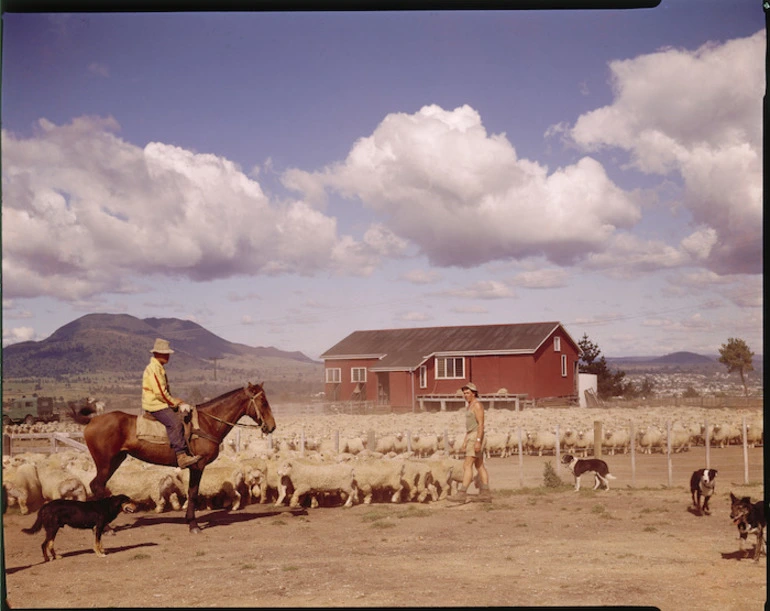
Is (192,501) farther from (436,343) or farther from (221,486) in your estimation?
(436,343)

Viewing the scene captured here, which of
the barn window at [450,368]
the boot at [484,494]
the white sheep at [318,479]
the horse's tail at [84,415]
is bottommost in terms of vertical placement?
the boot at [484,494]

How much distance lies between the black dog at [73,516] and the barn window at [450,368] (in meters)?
20.8

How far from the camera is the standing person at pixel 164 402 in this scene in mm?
10469

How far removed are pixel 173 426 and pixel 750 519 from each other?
827 centimetres

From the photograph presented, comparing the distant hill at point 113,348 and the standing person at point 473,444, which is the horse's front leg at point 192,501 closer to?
the distant hill at point 113,348

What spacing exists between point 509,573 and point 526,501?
4714mm

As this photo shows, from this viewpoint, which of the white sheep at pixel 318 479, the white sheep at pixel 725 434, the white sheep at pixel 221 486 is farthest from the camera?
the white sheep at pixel 725 434

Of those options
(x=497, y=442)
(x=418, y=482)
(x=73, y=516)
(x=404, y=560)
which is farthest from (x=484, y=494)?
(x=497, y=442)

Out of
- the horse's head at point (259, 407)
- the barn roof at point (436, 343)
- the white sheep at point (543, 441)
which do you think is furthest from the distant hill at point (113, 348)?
the barn roof at point (436, 343)

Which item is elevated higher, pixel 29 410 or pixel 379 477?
pixel 29 410

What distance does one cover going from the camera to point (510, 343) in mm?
29125

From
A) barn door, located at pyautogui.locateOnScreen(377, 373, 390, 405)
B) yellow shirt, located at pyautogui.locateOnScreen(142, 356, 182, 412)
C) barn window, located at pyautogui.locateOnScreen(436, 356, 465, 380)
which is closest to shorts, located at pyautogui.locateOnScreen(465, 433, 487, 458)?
yellow shirt, located at pyautogui.locateOnScreen(142, 356, 182, 412)

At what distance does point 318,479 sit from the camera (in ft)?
43.5

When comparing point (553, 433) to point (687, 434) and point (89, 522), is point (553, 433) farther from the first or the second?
point (89, 522)
